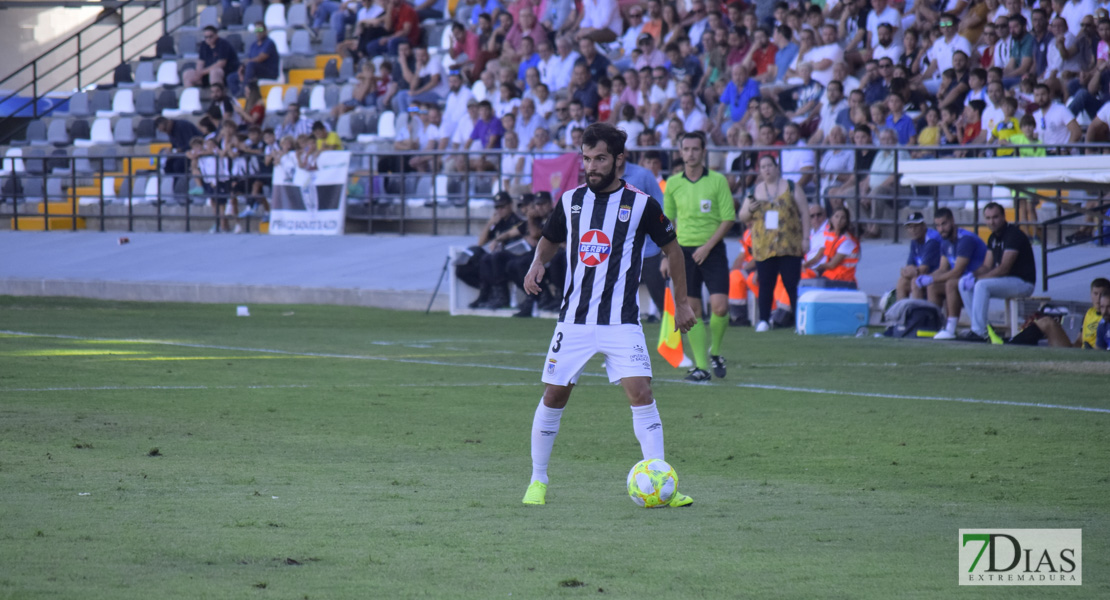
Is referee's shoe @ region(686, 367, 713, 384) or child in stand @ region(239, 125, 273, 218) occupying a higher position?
child in stand @ region(239, 125, 273, 218)

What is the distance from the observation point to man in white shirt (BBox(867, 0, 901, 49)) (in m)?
23.1

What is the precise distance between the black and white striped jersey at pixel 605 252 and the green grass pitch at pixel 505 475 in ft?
3.03

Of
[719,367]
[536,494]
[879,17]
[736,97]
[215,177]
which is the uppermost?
[879,17]

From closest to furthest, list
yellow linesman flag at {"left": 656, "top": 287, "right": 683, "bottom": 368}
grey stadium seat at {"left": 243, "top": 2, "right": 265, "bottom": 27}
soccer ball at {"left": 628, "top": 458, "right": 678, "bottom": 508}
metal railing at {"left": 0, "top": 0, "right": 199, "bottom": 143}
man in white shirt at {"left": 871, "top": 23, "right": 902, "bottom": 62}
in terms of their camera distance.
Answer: soccer ball at {"left": 628, "top": 458, "right": 678, "bottom": 508}, yellow linesman flag at {"left": 656, "top": 287, "right": 683, "bottom": 368}, man in white shirt at {"left": 871, "top": 23, "right": 902, "bottom": 62}, grey stadium seat at {"left": 243, "top": 2, "right": 265, "bottom": 27}, metal railing at {"left": 0, "top": 0, "right": 199, "bottom": 143}

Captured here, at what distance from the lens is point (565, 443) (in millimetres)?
9312

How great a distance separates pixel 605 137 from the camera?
277 inches

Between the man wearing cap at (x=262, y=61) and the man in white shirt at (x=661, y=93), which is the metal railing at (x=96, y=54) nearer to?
the man wearing cap at (x=262, y=61)

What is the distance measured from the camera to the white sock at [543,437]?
7.19 metres

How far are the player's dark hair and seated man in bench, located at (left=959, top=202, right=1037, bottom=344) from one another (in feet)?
36.4

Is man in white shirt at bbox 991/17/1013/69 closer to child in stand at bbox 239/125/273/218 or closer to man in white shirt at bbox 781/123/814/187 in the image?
man in white shirt at bbox 781/123/814/187

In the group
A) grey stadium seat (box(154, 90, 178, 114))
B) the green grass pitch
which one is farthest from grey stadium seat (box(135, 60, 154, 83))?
the green grass pitch

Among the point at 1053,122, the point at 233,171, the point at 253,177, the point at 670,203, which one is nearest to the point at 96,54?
the point at 233,171

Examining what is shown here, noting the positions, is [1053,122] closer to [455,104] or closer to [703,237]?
[703,237]

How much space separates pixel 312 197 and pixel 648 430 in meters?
20.5
